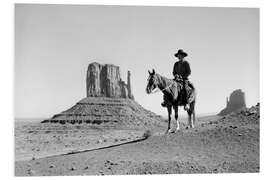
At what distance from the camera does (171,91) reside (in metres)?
14.1

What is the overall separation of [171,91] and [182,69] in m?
1.16

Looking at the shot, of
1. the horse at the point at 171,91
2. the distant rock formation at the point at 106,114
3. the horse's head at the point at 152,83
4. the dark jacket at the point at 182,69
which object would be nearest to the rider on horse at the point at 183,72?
the dark jacket at the point at 182,69

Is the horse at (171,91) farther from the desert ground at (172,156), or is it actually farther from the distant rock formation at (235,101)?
the distant rock formation at (235,101)

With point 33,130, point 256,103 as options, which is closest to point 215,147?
point 256,103

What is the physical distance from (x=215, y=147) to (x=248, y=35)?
17.3 ft

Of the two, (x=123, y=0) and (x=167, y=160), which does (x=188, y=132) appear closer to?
(x=167, y=160)

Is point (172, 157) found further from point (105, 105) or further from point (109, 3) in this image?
point (105, 105)

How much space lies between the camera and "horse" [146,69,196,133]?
1349 cm

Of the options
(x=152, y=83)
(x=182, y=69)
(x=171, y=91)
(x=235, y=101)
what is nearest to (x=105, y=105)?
(x=235, y=101)

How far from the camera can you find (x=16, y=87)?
15195 mm

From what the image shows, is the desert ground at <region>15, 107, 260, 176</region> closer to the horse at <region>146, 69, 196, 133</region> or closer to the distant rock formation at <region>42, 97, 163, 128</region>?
the horse at <region>146, 69, 196, 133</region>

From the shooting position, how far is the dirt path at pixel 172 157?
12.2m

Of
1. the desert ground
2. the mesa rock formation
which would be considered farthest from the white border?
the mesa rock formation

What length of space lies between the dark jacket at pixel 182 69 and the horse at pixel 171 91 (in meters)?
0.50
